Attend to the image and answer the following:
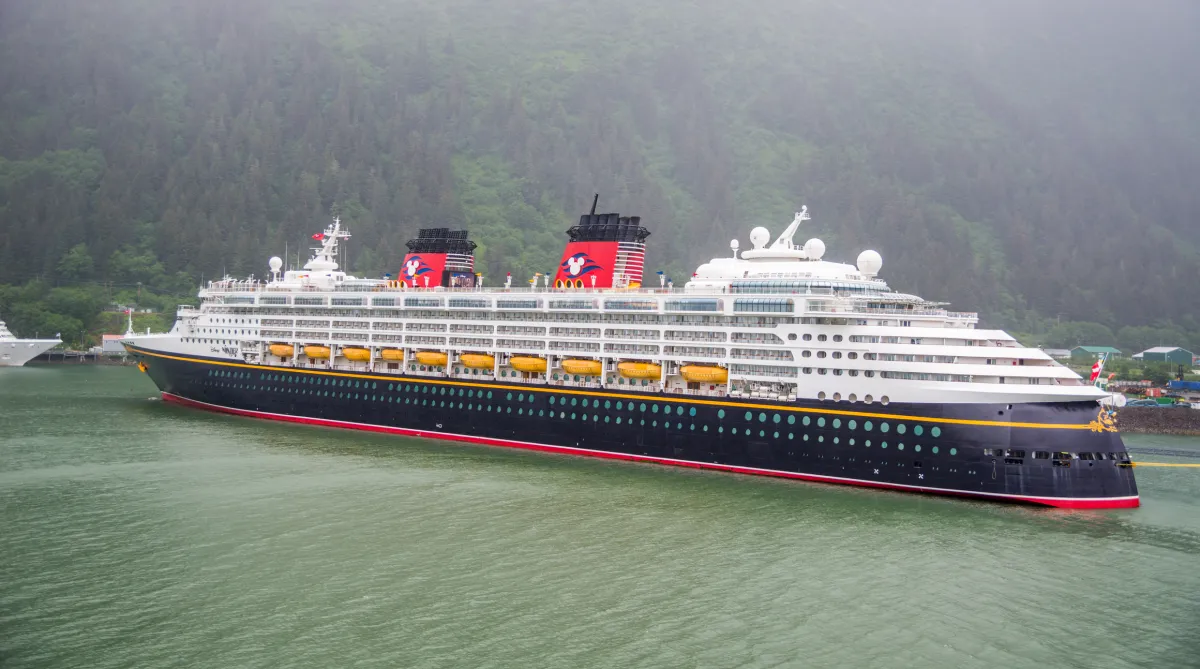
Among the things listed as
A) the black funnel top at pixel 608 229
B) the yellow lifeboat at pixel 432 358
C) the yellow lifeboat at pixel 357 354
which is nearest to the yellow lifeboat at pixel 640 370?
the black funnel top at pixel 608 229

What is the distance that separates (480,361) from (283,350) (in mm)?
11776

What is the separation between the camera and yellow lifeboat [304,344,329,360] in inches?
1594

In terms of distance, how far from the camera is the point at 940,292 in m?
102

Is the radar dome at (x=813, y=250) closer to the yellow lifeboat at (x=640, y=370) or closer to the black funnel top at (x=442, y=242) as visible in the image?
the yellow lifeboat at (x=640, y=370)

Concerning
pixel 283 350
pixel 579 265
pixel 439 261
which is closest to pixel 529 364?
pixel 579 265

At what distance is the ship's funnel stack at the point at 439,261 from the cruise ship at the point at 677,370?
0.11 m

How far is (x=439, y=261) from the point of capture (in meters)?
42.3

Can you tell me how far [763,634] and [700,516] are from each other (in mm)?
7747

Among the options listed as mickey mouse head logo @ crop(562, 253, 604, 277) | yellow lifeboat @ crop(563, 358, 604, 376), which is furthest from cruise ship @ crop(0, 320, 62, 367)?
yellow lifeboat @ crop(563, 358, 604, 376)

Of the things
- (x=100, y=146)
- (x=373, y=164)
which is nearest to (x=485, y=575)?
(x=373, y=164)

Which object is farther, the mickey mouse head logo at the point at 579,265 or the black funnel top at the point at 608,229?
the mickey mouse head logo at the point at 579,265

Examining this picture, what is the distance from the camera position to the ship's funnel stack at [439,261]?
41.7 m

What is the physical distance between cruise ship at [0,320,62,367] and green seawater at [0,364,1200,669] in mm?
55636

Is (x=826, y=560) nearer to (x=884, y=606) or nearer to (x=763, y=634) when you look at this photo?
(x=884, y=606)
